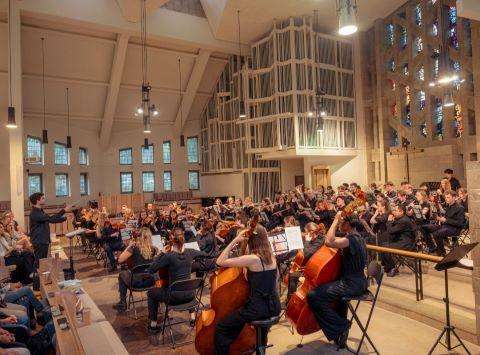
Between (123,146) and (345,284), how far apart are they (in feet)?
57.0

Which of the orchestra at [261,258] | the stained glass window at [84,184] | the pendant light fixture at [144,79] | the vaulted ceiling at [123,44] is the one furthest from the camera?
the stained glass window at [84,184]

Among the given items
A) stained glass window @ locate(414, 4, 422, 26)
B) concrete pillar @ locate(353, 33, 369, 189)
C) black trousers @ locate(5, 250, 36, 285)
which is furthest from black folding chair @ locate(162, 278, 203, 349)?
stained glass window @ locate(414, 4, 422, 26)

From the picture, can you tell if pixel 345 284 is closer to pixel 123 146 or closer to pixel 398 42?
pixel 398 42

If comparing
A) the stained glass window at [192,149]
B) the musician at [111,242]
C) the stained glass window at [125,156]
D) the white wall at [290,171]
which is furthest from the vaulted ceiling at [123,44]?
the musician at [111,242]

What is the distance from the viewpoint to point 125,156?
19922 millimetres

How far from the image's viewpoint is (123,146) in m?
19.6

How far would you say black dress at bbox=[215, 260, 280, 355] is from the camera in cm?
356

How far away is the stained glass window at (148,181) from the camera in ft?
67.1

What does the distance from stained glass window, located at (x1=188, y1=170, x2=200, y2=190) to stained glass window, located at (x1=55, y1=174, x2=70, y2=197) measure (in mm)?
6352

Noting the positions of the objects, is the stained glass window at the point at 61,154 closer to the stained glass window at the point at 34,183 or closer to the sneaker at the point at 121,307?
the stained glass window at the point at 34,183

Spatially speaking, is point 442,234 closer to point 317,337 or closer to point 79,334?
point 317,337

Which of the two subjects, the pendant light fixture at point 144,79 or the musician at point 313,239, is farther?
the pendant light fixture at point 144,79

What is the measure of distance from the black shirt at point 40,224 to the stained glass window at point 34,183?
10.9 meters

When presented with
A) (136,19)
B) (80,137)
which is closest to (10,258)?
(136,19)
